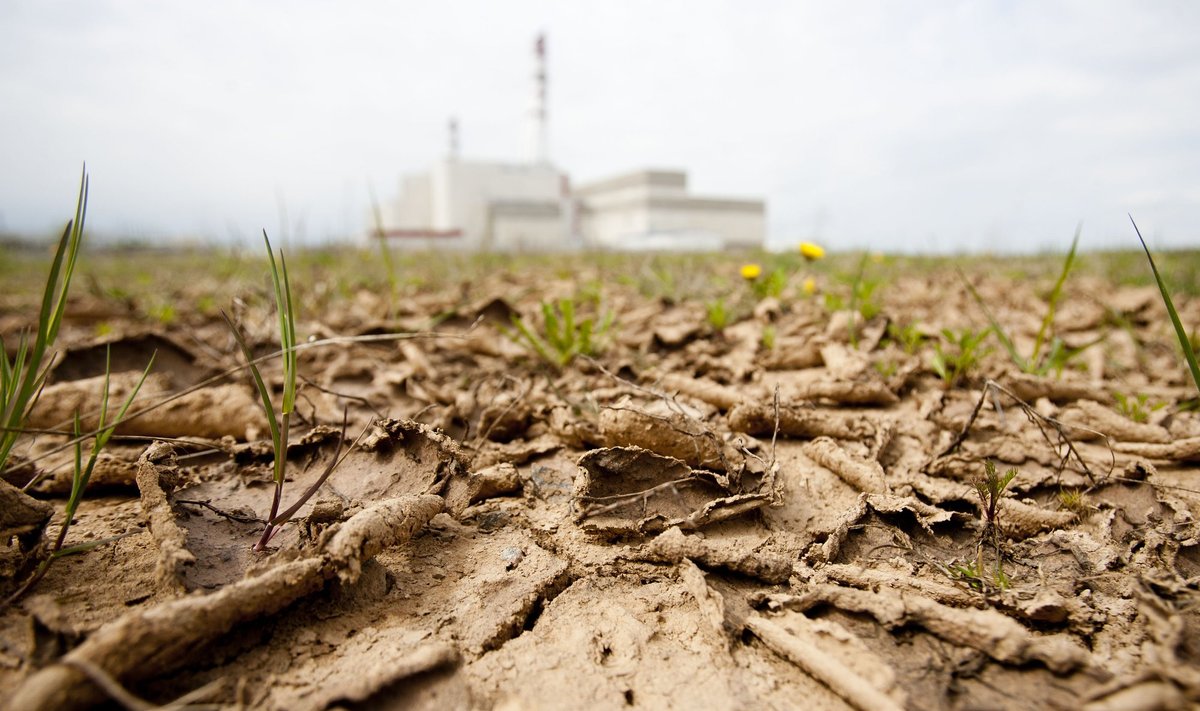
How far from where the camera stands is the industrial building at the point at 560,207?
3016cm

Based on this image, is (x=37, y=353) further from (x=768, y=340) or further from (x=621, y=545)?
(x=768, y=340)

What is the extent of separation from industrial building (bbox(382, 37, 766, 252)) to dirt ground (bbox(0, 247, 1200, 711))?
27349mm

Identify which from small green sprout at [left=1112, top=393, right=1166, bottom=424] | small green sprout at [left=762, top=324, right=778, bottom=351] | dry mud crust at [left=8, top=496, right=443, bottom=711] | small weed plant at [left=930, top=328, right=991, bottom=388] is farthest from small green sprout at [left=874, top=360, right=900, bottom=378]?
dry mud crust at [left=8, top=496, right=443, bottom=711]

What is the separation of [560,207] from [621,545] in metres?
31.2

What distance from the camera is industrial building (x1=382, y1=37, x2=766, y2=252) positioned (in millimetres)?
30156

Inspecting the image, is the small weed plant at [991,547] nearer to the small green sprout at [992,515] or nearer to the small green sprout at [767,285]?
the small green sprout at [992,515]

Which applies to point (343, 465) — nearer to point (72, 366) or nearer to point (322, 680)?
point (322, 680)

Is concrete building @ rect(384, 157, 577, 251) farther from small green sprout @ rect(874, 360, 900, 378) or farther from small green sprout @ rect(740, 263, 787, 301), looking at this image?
small green sprout @ rect(874, 360, 900, 378)

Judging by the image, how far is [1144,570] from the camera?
3.53 ft

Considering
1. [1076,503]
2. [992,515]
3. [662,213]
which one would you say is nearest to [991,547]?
[992,515]

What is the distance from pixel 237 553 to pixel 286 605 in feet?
0.78

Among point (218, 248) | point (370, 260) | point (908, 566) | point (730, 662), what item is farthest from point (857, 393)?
point (218, 248)

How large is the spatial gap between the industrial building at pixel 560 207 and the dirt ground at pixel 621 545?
89.7 ft

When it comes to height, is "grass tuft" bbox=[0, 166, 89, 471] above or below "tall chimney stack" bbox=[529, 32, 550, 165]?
below
